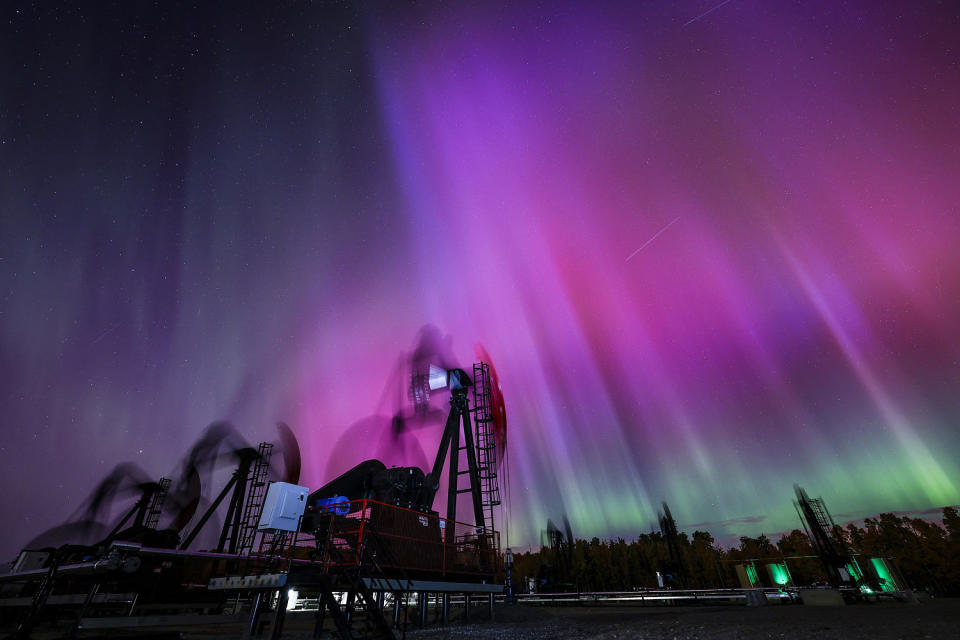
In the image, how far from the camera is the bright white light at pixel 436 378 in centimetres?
2564

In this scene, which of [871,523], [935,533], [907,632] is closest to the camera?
[907,632]

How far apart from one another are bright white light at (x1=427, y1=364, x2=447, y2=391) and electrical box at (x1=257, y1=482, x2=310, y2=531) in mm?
13466

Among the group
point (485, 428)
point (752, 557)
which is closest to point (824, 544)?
point (485, 428)

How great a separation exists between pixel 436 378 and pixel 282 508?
14.3 m

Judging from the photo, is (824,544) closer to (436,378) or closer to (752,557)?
(436,378)

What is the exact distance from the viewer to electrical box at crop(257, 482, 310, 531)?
1186 centimetres

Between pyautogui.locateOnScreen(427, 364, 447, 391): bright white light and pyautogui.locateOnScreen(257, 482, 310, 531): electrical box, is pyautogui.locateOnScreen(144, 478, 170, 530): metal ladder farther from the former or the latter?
pyautogui.locateOnScreen(257, 482, 310, 531): electrical box

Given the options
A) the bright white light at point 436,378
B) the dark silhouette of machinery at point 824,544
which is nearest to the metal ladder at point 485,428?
the bright white light at point 436,378

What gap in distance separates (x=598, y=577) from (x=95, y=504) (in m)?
105

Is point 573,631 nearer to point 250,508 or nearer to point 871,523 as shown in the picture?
point 250,508

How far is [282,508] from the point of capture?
12023mm

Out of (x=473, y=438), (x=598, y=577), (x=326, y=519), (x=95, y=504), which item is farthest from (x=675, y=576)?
(x=598, y=577)

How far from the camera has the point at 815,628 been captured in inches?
415

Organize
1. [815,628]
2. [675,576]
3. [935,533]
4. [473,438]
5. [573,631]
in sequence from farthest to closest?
[935,533]
[675,576]
[473,438]
[573,631]
[815,628]
